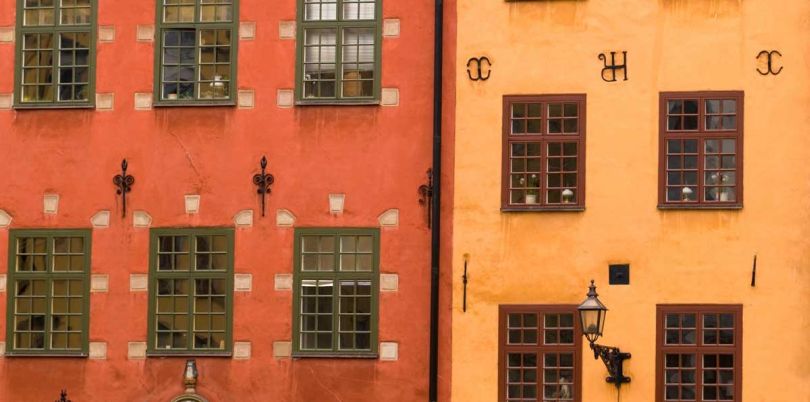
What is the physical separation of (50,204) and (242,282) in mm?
2687

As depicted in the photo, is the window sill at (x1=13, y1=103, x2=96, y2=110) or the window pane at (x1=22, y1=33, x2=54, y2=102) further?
the window pane at (x1=22, y1=33, x2=54, y2=102)

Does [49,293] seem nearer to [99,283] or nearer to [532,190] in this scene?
[99,283]

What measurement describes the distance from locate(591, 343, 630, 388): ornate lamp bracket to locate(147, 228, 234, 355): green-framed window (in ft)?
15.3

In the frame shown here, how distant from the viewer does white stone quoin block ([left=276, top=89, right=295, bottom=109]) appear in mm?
22109

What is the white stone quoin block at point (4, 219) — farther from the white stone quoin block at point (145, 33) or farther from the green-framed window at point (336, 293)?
the green-framed window at point (336, 293)

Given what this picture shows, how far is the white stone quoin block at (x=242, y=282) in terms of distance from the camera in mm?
21891

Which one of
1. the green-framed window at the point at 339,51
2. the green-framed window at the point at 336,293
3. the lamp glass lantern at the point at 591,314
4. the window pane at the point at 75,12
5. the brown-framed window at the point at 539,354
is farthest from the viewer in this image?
the window pane at the point at 75,12

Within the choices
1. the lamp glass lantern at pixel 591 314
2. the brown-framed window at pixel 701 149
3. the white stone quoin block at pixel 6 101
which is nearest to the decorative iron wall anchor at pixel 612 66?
the brown-framed window at pixel 701 149

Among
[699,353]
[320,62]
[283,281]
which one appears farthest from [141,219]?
[699,353]

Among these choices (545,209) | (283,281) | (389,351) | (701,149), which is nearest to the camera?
(701,149)

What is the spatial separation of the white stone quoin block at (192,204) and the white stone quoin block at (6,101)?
2655mm

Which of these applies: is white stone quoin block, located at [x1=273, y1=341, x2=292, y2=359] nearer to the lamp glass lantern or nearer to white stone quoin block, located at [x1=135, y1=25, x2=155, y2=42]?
the lamp glass lantern

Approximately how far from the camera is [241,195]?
72.4 feet

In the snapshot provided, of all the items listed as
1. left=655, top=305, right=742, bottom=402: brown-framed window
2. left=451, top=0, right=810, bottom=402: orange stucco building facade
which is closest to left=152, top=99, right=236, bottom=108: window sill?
left=451, top=0, right=810, bottom=402: orange stucco building facade
